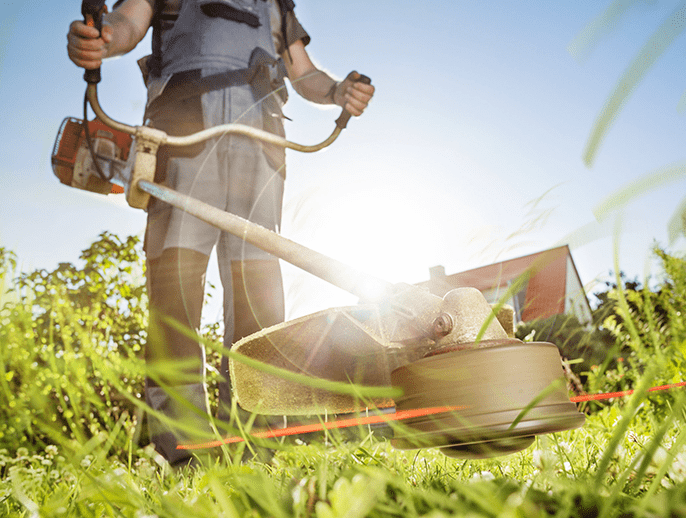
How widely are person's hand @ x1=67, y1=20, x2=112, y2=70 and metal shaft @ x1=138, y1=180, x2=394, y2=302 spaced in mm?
998

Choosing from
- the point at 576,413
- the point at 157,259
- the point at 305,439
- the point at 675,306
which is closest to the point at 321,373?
the point at 576,413

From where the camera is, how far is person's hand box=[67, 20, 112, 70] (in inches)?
84.7

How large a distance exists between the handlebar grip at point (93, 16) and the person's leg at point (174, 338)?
0.95m

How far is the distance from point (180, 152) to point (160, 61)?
2.23 feet

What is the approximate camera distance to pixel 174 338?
228 centimetres

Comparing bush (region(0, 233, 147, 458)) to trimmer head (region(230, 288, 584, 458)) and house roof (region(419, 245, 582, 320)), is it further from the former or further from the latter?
house roof (region(419, 245, 582, 320))

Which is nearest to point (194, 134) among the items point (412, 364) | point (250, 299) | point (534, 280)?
point (250, 299)

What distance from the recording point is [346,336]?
1309 mm

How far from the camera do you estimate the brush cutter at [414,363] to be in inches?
39.4

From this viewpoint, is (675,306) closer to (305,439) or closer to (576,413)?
(305,439)

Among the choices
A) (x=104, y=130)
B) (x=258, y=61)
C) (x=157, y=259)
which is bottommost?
(x=157, y=259)

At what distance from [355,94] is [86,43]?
→ 4.49 ft

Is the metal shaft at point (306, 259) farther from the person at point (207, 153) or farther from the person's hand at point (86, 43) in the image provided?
the person's hand at point (86, 43)

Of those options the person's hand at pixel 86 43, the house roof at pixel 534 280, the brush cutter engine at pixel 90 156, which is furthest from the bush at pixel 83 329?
the house roof at pixel 534 280
